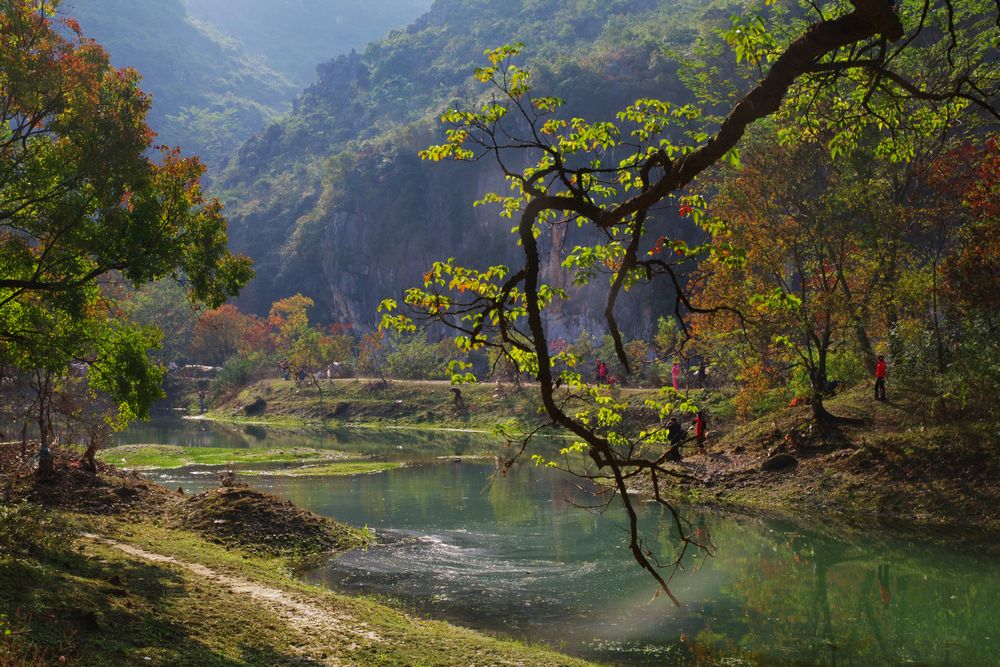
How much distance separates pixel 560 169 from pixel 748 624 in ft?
40.0

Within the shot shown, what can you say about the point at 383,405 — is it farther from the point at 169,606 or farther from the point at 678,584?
the point at 169,606

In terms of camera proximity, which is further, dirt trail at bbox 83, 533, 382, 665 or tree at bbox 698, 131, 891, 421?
tree at bbox 698, 131, 891, 421

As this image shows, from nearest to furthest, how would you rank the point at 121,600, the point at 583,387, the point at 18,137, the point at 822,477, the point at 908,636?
1. the point at 583,387
2. the point at 121,600
3. the point at 908,636
4. the point at 18,137
5. the point at 822,477

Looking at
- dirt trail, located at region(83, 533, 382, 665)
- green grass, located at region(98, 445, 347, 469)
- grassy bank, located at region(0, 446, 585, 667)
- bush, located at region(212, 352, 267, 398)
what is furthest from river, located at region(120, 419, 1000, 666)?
bush, located at region(212, 352, 267, 398)

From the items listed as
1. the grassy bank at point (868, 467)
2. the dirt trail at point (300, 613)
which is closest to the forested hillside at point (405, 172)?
the grassy bank at point (868, 467)

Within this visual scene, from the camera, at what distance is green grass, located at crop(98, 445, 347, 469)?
3925cm

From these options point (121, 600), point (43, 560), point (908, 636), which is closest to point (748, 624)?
point (908, 636)

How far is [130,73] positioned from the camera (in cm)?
1702

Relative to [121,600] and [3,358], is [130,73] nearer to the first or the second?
[3,358]

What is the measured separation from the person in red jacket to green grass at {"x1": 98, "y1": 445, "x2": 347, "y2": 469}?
26.9m

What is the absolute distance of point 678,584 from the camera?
17.9 meters

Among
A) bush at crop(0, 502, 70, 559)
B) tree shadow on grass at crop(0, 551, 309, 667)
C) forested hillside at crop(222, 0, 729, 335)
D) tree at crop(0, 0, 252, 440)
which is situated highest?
forested hillside at crop(222, 0, 729, 335)

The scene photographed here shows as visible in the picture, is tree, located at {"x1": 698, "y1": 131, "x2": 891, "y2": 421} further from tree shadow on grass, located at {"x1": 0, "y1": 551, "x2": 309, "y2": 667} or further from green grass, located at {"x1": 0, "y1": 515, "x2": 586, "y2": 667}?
tree shadow on grass, located at {"x1": 0, "y1": 551, "x2": 309, "y2": 667}

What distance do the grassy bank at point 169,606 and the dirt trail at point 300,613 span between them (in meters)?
0.03
